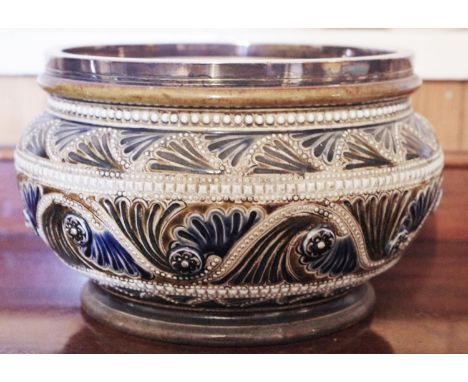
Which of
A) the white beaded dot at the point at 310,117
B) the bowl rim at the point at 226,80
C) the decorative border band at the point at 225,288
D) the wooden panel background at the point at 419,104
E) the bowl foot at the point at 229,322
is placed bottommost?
the bowl foot at the point at 229,322

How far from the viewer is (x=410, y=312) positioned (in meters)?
0.75

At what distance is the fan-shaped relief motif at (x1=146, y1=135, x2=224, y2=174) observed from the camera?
0.57 metres

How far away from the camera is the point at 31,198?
25.9 inches

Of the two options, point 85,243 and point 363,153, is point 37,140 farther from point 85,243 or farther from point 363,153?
point 363,153

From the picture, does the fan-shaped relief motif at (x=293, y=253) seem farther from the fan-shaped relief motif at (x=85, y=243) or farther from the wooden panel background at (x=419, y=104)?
the wooden panel background at (x=419, y=104)

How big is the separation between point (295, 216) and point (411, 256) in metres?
0.37

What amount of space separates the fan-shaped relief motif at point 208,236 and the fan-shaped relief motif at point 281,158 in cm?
3

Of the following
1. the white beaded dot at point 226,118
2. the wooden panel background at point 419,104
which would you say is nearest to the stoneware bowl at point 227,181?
the white beaded dot at point 226,118

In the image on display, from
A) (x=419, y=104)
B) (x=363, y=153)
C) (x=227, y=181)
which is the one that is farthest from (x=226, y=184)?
(x=419, y=104)

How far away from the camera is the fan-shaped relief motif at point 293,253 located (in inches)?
23.2

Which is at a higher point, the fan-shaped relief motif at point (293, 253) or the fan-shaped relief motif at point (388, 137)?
the fan-shaped relief motif at point (388, 137)

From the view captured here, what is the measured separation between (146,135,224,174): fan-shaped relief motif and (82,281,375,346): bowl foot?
13 centimetres

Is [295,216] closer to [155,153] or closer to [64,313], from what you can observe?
[155,153]

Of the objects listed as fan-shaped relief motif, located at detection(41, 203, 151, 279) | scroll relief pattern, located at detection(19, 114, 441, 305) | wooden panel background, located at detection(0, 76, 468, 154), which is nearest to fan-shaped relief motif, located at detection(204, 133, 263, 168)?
scroll relief pattern, located at detection(19, 114, 441, 305)
